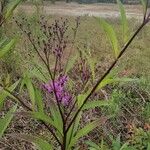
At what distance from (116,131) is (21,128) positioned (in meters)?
0.70

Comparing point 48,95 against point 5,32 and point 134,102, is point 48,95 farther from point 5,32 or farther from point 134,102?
point 5,32

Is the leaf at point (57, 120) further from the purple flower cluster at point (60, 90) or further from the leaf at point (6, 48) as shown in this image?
the leaf at point (6, 48)

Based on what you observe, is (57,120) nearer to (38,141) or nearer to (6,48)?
(38,141)

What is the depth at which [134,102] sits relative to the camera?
183 inches

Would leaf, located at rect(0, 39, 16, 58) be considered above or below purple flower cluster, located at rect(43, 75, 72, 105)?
above

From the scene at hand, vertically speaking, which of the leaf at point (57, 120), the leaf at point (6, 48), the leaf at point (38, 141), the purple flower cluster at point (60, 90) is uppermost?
the leaf at point (6, 48)

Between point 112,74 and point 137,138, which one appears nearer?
point 112,74

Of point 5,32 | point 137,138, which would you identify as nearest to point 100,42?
point 5,32

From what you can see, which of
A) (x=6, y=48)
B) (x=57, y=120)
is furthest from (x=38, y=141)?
(x=6, y=48)

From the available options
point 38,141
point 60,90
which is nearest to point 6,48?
point 60,90

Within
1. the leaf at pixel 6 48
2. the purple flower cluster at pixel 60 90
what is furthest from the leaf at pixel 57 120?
the leaf at pixel 6 48

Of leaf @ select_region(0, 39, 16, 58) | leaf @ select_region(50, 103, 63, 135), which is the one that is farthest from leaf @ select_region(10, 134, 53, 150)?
leaf @ select_region(0, 39, 16, 58)

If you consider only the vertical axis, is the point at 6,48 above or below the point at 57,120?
above

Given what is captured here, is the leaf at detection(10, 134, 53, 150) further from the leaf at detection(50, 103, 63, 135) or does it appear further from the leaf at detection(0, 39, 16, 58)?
the leaf at detection(0, 39, 16, 58)
